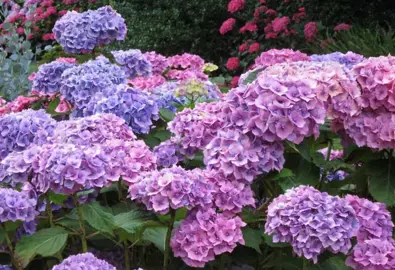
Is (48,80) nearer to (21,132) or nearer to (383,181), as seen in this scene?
(21,132)

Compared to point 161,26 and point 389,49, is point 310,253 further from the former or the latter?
point 161,26

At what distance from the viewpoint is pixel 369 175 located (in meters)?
2.38

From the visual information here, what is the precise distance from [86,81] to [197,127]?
32.8 inches

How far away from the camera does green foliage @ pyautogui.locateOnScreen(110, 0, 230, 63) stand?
8.87m

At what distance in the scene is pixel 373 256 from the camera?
1.99 m

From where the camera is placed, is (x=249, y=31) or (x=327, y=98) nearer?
(x=327, y=98)

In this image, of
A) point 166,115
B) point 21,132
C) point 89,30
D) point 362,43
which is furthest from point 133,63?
point 362,43

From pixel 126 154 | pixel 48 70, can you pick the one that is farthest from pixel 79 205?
pixel 48 70

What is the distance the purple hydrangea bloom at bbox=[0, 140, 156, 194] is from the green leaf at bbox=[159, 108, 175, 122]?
2.43 ft

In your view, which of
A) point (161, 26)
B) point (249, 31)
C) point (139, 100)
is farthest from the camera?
point (161, 26)

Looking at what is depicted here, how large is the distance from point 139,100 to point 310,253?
1106 mm

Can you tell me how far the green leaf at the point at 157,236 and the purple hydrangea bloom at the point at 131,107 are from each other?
0.62 metres

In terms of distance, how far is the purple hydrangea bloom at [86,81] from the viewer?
3.16 meters

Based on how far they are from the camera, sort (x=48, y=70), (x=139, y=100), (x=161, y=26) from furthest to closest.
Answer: (x=161, y=26) → (x=48, y=70) → (x=139, y=100)
